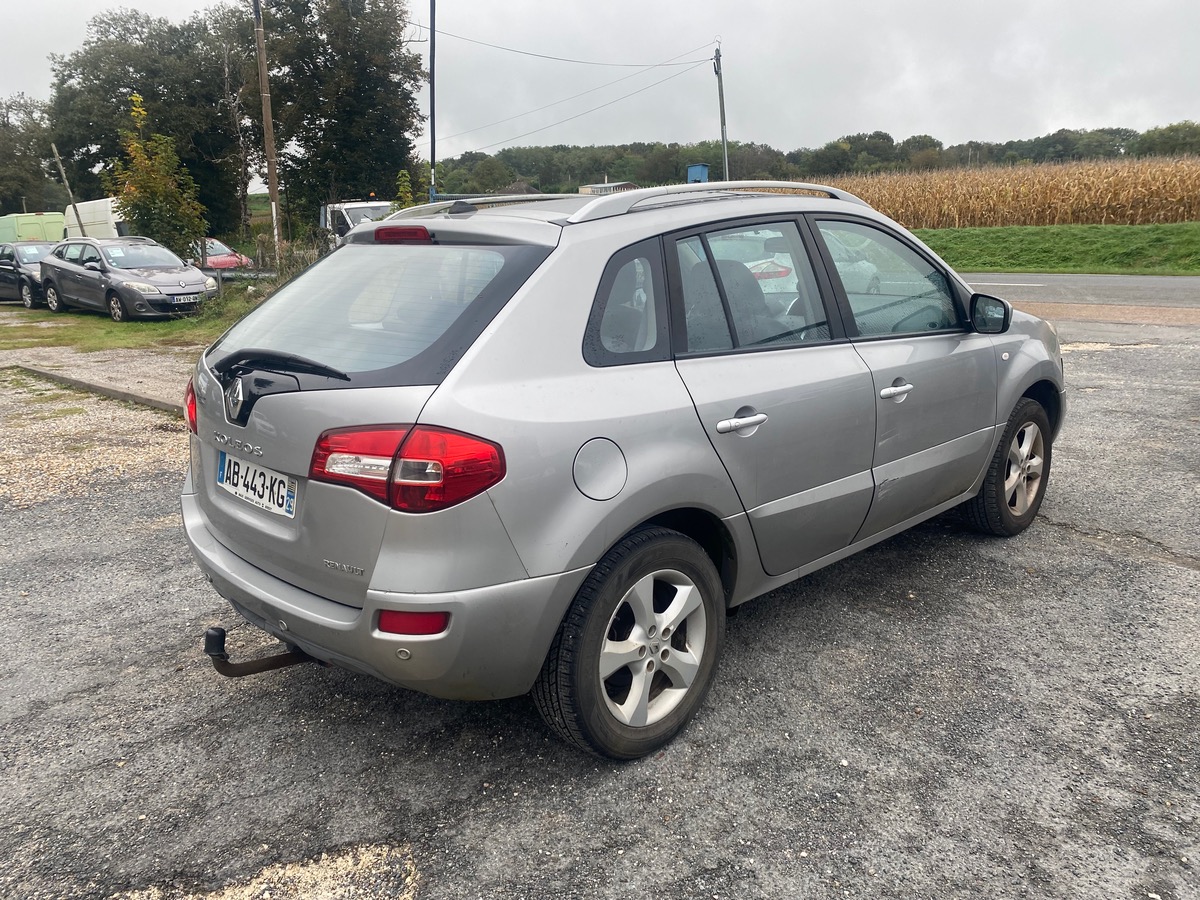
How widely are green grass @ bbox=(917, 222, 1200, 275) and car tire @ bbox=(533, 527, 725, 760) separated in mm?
19181

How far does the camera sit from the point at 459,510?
2457mm

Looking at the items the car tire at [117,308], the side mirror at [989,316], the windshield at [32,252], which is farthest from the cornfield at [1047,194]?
the side mirror at [989,316]

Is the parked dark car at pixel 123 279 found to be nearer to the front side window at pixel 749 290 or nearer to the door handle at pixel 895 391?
the front side window at pixel 749 290

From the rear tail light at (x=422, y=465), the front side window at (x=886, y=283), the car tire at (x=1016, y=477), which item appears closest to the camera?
the rear tail light at (x=422, y=465)

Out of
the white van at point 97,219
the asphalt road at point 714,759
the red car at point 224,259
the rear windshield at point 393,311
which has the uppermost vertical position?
the white van at point 97,219

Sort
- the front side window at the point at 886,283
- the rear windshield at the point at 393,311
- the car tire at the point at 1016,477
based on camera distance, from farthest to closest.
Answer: the car tire at the point at 1016,477, the front side window at the point at 886,283, the rear windshield at the point at 393,311

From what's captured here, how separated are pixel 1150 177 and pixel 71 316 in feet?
85.6

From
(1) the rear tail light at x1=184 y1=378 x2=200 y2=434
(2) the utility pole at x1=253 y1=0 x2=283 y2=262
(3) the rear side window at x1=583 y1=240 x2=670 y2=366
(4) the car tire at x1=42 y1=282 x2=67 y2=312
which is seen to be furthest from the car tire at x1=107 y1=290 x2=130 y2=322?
(3) the rear side window at x1=583 y1=240 x2=670 y2=366

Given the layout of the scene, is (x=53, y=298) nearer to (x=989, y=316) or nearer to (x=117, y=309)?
(x=117, y=309)

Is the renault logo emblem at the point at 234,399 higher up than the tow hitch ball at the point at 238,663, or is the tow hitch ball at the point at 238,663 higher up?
the renault logo emblem at the point at 234,399

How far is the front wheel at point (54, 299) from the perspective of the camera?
19109mm

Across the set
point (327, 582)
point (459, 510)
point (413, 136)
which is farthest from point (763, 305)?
point (413, 136)

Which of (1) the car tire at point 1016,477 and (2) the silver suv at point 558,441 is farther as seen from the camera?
(1) the car tire at point 1016,477

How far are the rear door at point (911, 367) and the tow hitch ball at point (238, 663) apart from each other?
2199mm
